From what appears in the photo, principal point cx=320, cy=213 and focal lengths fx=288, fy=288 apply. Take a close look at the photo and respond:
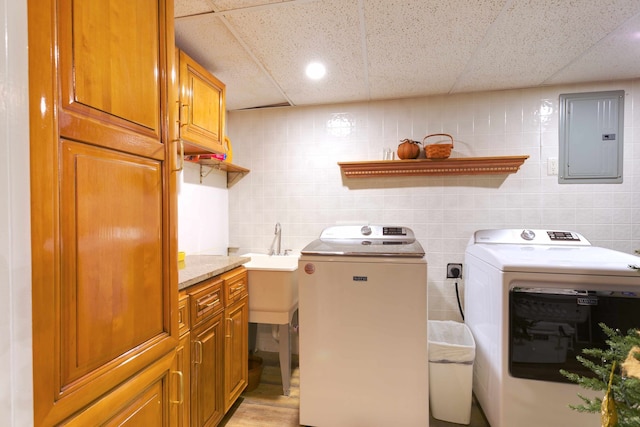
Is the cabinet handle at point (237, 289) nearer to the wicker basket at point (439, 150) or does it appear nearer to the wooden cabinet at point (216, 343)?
the wooden cabinet at point (216, 343)

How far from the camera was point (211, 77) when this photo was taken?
1772 mm

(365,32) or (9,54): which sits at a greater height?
(365,32)

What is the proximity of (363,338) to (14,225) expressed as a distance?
1479 mm

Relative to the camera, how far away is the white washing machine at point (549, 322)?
1364 mm

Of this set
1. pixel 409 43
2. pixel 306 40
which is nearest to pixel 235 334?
pixel 306 40

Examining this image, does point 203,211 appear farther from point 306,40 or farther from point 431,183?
point 431,183

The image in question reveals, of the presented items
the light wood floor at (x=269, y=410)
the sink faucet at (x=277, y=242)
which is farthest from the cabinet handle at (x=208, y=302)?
the sink faucet at (x=277, y=242)

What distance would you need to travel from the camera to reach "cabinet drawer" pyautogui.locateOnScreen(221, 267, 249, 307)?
5.32 feet

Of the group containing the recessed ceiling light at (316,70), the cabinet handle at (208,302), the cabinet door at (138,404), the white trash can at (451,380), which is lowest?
the white trash can at (451,380)

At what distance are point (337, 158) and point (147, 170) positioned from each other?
1.77 metres

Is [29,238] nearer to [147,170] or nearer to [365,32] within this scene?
[147,170]

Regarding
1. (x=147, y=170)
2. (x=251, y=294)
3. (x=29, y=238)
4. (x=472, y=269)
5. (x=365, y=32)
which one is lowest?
(x=251, y=294)

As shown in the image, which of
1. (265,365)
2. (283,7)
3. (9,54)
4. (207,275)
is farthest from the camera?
(265,365)

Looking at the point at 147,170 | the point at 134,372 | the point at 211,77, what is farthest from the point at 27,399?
the point at 211,77
